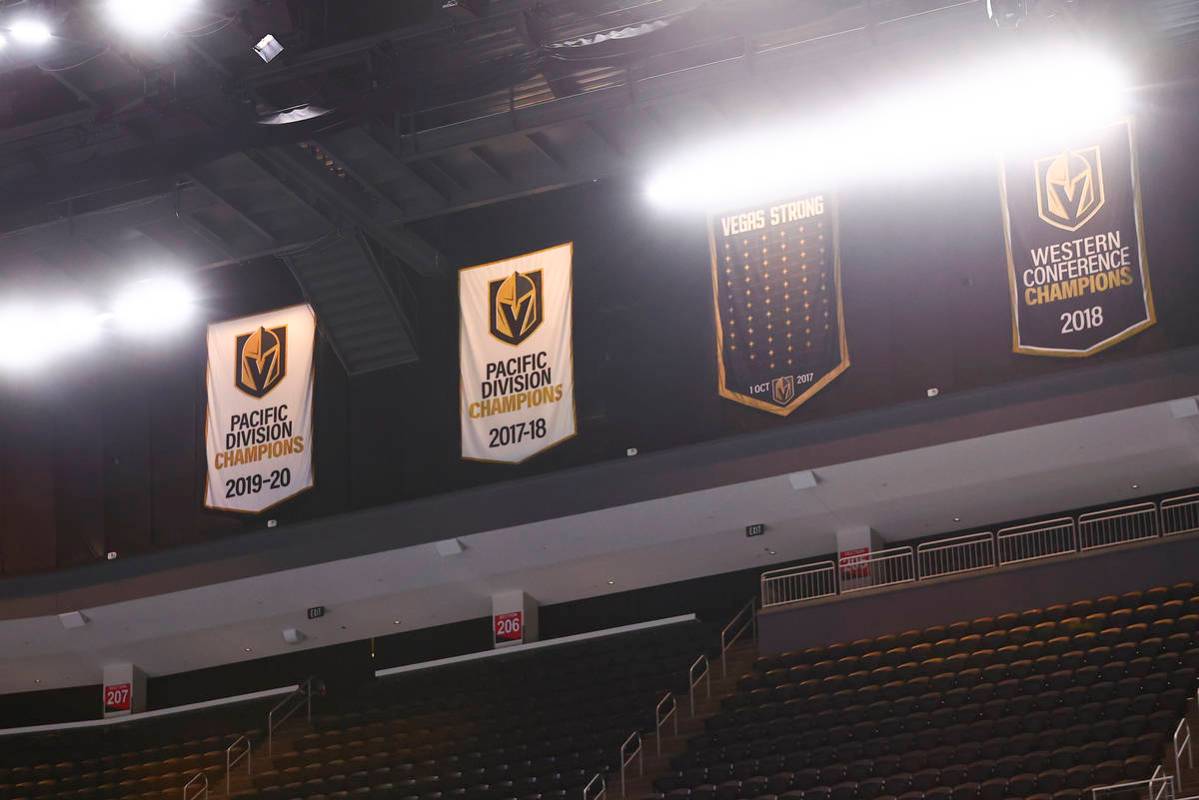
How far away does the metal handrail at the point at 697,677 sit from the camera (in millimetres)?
24173

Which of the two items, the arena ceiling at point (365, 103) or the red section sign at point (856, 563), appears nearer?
the arena ceiling at point (365, 103)

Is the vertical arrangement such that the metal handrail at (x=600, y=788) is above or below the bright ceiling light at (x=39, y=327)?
below

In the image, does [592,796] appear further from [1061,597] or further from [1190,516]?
[1190,516]

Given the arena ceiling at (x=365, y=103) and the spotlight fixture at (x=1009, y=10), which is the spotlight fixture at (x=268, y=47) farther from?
the spotlight fixture at (x=1009, y=10)

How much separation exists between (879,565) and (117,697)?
13.4 m

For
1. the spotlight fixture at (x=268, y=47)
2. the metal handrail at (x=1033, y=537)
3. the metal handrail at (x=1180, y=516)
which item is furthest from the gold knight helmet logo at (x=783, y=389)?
the spotlight fixture at (x=268, y=47)

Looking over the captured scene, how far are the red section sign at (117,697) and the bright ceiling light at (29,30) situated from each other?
13966mm

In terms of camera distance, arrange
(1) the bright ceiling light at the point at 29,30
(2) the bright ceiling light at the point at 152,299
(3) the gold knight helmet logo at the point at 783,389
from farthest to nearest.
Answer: (2) the bright ceiling light at the point at 152,299
(3) the gold knight helmet logo at the point at 783,389
(1) the bright ceiling light at the point at 29,30

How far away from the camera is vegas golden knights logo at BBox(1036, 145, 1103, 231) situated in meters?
22.9

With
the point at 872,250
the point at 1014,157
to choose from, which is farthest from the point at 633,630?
the point at 1014,157

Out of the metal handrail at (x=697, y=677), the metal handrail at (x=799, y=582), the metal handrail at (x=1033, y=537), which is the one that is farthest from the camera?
the metal handrail at (x=799, y=582)

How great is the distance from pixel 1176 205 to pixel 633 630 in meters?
9.77

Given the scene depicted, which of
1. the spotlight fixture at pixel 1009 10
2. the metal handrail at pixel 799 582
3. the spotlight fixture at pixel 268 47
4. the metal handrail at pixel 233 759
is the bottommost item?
the metal handrail at pixel 233 759

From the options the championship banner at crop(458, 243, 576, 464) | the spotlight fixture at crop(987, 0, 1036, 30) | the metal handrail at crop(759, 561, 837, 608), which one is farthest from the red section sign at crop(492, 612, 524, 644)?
the spotlight fixture at crop(987, 0, 1036, 30)
